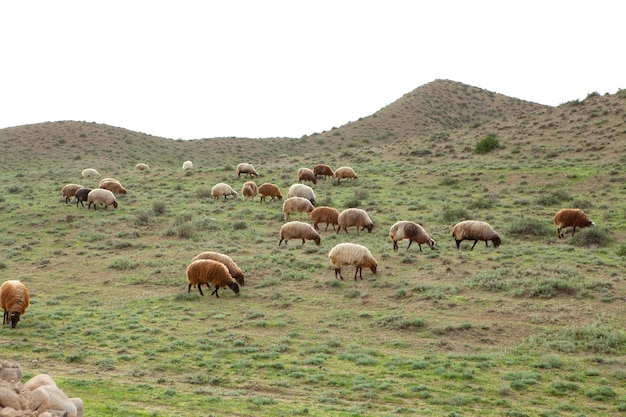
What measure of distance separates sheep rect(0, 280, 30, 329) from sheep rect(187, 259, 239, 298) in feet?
16.2

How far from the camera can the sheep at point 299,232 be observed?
75.8ft

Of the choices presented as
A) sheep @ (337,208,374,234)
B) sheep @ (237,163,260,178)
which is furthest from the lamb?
sheep @ (237,163,260,178)

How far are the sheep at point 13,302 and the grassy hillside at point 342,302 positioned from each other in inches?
23.1

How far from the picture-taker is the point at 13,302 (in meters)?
14.6

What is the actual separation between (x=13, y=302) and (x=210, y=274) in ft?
18.8

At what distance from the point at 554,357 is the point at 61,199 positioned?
32.2 metres

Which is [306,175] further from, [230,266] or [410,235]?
[230,266]

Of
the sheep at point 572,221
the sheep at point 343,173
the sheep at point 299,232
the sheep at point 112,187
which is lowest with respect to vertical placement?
the sheep at point 299,232

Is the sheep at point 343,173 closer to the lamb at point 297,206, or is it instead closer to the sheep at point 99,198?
the lamb at point 297,206

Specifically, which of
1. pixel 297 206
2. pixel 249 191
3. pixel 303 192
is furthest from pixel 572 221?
pixel 249 191

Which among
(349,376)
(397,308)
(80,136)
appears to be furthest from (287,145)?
(349,376)

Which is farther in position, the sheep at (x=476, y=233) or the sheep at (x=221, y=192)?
the sheep at (x=221, y=192)

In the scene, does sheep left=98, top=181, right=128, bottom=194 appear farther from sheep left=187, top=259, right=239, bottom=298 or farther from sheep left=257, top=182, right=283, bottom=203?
sheep left=187, top=259, right=239, bottom=298

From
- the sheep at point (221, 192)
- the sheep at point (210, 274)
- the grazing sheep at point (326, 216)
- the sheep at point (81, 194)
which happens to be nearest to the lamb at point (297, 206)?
the grazing sheep at point (326, 216)
